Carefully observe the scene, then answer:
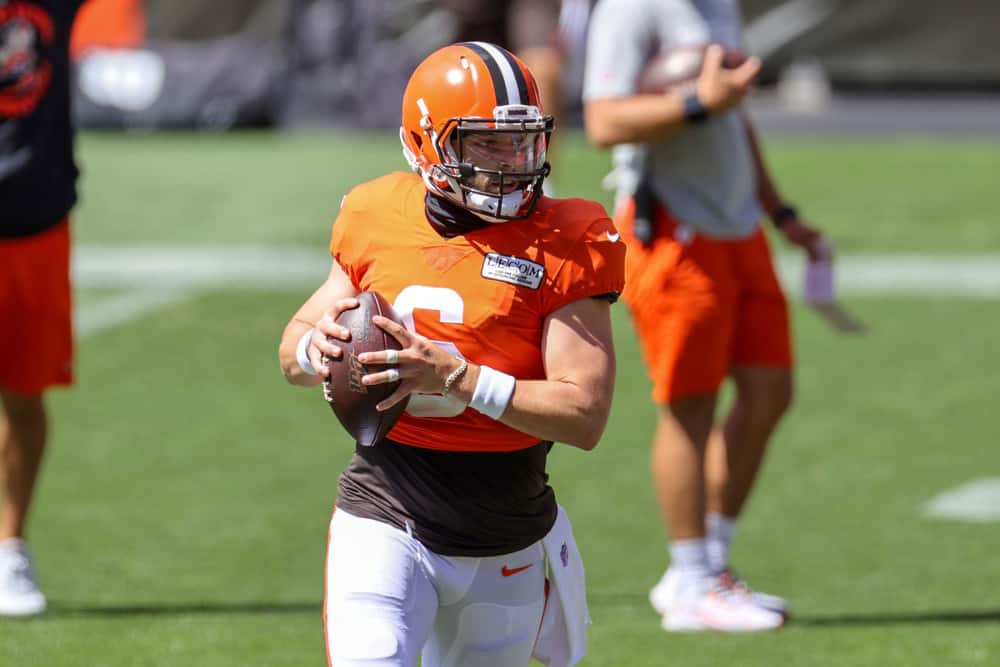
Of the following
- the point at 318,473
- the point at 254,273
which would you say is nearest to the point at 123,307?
the point at 254,273

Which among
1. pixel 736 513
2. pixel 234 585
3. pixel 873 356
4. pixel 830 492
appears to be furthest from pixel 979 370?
pixel 234 585

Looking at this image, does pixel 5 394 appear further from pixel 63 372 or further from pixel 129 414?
pixel 129 414

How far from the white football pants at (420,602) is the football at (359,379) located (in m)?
0.26

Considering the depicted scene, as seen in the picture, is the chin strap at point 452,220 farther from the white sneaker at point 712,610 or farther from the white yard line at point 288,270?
the white yard line at point 288,270

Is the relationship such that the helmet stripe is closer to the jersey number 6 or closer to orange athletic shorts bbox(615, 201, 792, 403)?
the jersey number 6

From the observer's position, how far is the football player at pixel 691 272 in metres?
5.85

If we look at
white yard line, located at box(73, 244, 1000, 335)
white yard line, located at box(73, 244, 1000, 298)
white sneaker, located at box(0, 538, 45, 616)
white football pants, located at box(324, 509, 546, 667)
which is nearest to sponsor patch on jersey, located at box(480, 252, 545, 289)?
white football pants, located at box(324, 509, 546, 667)

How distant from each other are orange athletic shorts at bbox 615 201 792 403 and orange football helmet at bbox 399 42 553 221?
1.96 meters

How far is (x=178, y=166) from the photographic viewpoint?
56.1 ft

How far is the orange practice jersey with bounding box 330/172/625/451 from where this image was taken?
12.8 ft

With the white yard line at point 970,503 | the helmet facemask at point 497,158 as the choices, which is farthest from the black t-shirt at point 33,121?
the white yard line at point 970,503

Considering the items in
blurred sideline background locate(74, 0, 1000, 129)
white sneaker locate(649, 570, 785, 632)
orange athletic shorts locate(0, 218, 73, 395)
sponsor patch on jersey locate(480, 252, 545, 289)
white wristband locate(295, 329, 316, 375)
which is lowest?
blurred sideline background locate(74, 0, 1000, 129)

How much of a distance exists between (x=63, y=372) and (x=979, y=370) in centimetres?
556

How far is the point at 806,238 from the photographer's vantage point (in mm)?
6270
